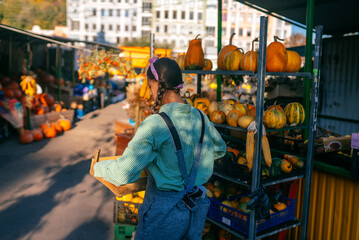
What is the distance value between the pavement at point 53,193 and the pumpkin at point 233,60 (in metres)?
2.72

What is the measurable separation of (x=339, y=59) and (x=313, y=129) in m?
5.80

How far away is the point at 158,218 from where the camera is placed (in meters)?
2.17

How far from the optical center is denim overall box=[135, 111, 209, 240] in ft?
7.10

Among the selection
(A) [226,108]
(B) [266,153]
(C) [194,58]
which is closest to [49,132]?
(C) [194,58]

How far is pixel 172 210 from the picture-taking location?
7.17 feet

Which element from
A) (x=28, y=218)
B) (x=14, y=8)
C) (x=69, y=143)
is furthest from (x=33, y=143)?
(x=14, y=8)

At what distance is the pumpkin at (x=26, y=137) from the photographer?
9516mm

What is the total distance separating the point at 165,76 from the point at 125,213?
2.44m

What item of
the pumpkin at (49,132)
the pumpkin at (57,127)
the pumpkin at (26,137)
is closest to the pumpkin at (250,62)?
the pumpkin at (26,137)

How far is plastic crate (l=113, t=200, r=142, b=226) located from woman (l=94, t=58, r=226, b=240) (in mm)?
1863

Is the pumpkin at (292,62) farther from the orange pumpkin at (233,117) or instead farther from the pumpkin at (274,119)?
the orange pumpkin at (233,117)

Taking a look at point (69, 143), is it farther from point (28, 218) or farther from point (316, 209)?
point (316, 209)

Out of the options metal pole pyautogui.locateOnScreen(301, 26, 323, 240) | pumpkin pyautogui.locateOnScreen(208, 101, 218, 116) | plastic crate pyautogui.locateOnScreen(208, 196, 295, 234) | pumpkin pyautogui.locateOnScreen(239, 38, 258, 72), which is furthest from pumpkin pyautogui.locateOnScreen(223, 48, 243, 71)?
plastic crate pyautogui.locateOnScreen(208, 196, 295, 234)

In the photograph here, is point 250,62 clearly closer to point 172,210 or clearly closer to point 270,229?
point 270,229
